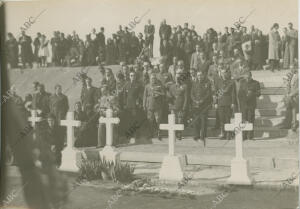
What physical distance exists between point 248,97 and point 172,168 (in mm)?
875

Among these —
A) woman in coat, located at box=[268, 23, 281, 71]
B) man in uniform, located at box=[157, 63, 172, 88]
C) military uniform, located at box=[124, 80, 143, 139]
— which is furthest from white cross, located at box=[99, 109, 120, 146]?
woman in coat, located at box=[268, 23, 281, 71]

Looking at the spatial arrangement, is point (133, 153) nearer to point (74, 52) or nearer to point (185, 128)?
point (185, 128)

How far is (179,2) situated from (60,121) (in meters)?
1.53

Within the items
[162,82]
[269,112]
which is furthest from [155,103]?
[269,112]

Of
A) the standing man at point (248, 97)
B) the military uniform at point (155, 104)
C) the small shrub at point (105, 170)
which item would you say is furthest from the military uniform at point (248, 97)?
the small shrub at point (105, 170)

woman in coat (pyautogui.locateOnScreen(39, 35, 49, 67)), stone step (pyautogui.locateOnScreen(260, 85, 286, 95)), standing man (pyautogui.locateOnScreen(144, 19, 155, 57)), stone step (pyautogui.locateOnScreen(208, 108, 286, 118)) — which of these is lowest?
stone step (pyautogui.locateOnScreen(208, 108, 286, 118))

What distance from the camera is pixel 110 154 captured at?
4934mm

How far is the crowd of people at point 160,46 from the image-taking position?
444cm

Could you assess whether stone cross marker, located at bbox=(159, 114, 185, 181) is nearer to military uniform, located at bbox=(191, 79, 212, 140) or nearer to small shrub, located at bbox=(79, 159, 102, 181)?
military uniform, located at bbox=(191, 79, 212, 140)

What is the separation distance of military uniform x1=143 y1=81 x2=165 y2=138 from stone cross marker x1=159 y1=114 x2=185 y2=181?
0.09m

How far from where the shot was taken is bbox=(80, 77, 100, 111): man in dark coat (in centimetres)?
501

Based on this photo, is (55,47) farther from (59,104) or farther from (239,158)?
(239,158)

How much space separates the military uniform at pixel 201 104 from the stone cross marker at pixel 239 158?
0.21m

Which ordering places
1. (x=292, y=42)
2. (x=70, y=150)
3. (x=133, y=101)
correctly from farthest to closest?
1. (x=70, y=150)
2. (x=133, y=101)
3. (x=292, y=42)
